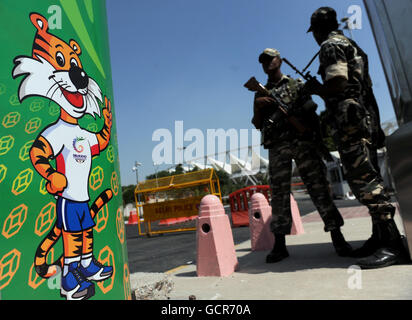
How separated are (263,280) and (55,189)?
181 centimetres

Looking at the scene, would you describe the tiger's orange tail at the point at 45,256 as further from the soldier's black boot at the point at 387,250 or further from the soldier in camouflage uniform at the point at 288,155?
the soldier in camouflage uniform at the point at 288,155

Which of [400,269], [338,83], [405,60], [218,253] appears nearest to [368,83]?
[338,83]

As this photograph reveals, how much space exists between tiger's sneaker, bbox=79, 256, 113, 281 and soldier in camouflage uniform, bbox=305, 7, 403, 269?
6.15ft

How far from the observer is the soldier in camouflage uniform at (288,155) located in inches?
113

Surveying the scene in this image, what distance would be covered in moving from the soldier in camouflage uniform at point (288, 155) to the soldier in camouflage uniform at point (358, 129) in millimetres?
438

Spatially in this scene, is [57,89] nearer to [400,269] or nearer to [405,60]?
[405,60]

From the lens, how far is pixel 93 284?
42.0 inches

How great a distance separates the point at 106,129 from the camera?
1229mm

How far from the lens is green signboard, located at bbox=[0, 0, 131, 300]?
0.90 metres

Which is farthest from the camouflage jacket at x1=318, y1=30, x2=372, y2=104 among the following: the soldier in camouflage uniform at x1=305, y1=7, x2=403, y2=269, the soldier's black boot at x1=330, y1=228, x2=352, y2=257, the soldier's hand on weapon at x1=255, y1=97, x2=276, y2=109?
the soldier's black boot at x1=330, y1=228, x2=352, y2=257

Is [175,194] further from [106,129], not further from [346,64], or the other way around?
[106,129]

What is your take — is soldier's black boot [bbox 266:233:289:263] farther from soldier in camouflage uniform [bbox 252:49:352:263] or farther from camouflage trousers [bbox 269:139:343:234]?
camouflage trousers [bbox 269:139:343:234]

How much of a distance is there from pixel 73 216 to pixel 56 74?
51 centimetres

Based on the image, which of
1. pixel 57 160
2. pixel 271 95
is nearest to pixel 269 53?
pixel 271 95
